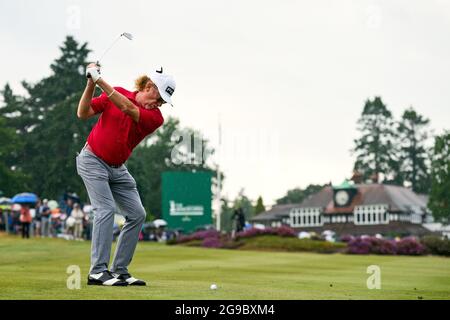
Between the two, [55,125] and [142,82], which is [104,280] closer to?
[142,82]

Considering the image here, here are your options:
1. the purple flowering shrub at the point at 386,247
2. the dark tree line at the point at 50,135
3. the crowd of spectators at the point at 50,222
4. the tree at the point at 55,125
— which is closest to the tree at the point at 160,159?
the dark tree line at the point at 50,135

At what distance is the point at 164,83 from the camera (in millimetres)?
10141

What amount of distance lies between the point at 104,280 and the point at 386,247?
2794 centimetres

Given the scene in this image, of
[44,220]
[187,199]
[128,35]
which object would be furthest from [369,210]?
[128,35]

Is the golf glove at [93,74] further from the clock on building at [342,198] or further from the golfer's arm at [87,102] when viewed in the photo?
the clock on building at [342,198]

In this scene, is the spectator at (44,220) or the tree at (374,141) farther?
the tree at (374,141)

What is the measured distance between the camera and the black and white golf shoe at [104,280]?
10.2 m

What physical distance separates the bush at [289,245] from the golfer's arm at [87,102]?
28.7 metres

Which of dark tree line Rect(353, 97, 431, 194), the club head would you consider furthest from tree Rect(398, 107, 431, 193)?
the club head

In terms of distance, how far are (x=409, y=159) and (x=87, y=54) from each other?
68963 mm

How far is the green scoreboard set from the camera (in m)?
64.8
